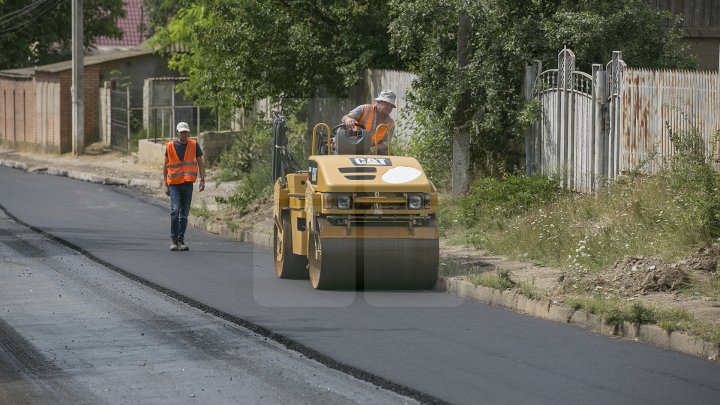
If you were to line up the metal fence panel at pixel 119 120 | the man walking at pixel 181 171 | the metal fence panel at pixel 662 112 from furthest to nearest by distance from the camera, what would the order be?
the metal fence panel at pixel 119 120 → the man walking at pixel 181 171 → the metal fence panel at pixel 662 112

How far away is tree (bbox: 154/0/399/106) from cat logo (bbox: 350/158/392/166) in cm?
1140

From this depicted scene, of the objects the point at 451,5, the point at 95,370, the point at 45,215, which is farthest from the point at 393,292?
the point at 45,215

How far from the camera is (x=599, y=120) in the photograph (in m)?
17.5

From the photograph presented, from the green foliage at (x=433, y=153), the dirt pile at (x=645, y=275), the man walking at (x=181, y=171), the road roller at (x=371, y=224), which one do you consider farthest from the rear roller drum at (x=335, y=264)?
the green foliage at (x=433, y=153)

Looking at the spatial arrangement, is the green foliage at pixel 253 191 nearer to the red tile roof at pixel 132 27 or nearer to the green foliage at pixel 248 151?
the green foliage at pixel 248 151

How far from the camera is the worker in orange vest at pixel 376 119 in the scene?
1384cm

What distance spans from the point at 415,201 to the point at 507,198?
4714mm

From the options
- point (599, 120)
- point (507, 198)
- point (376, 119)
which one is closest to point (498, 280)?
point (376, 119)

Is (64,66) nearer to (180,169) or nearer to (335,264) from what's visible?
(180,169)

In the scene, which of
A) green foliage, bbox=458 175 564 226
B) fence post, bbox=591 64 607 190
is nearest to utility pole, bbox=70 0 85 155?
green foliage, bbox=458 175 564 226

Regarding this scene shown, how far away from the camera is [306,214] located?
13594mm

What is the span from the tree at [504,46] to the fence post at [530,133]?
0.16m

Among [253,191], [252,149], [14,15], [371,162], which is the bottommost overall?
[253,191]

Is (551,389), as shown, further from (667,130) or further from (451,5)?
(451,5)
